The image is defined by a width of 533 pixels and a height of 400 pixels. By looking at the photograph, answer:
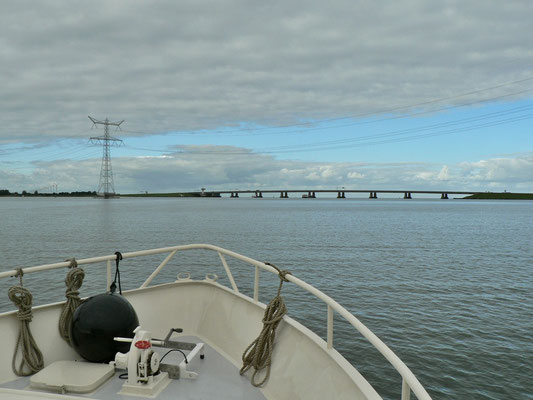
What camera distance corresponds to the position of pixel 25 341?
542 cm

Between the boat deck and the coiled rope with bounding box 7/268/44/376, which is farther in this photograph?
the coiled rope with bounding box 7/268/44/376

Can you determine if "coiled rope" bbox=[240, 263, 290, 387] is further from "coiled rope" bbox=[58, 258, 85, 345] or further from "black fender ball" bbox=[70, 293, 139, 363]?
"coiled rope" bbox=[58, 258, 85, 345]

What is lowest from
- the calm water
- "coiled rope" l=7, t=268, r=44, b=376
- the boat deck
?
the calm water

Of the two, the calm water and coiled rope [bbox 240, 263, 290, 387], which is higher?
coiled rope [bbox 240, 263, 290, 387]

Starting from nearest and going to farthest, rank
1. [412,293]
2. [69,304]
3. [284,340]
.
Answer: [284,340] < [69,304] < [412,293]

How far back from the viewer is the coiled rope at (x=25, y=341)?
5.32 meters

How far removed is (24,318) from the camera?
5359 millimetres

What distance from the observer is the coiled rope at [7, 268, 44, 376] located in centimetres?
532

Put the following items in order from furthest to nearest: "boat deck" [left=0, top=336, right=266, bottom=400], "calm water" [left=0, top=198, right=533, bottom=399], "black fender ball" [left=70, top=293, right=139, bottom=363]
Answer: "calm water" [left=0, top=198, right=533, bottom=399] → "black fender ball" [left=70, top=293, right=139, bottom=363] → "boat deck" [left=0, top=336, right=266, bottom=400]

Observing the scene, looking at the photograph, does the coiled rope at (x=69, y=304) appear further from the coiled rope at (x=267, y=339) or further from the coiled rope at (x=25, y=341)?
the coiled rope at (x=267, y=339)

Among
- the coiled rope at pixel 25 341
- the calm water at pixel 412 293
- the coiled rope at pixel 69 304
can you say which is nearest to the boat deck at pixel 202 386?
the coiled rope at pixel 25 341

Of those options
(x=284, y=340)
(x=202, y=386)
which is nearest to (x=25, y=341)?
→ (x=202, y=386)

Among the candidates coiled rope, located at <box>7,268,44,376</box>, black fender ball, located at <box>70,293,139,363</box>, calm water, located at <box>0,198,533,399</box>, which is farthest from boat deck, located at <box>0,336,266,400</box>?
calm water, located at <box>0,198,533,399</box>

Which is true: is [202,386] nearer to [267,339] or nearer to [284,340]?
[267,339]
